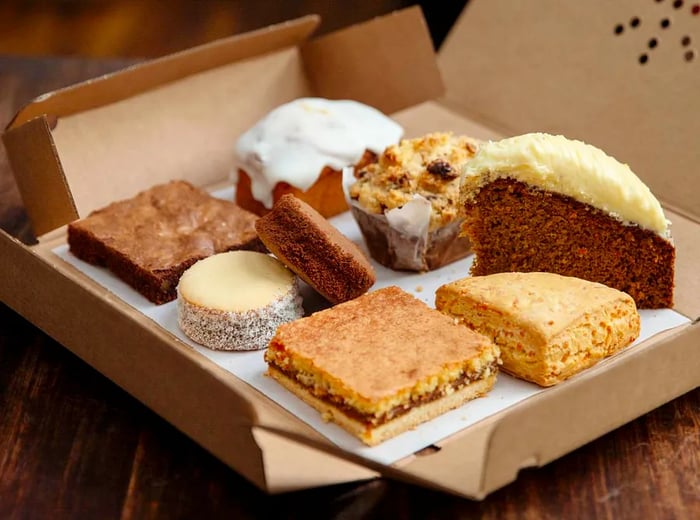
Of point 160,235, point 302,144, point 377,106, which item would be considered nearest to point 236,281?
point 160,235

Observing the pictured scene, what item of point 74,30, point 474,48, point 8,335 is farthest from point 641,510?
point 74,30

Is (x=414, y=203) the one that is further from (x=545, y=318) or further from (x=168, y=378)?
(x=168, y=378)

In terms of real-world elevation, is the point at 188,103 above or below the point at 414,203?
above

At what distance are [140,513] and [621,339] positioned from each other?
44.6 inches

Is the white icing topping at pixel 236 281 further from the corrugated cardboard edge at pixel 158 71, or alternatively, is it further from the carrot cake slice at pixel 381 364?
the corrugated cardboard edge at pixel 158 71

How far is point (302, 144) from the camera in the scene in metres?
3.29

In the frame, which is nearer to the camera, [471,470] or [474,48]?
[471,470]

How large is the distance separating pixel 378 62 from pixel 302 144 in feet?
2.06

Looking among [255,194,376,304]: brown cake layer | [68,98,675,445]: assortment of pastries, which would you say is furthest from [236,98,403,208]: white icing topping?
[255,194,376,304]: brown cake layer

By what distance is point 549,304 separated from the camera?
2.51m

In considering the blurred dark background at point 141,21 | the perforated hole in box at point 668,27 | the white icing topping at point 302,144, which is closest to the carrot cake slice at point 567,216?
the white icing topping at point 302,144

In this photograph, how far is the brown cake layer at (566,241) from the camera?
2.71 metres

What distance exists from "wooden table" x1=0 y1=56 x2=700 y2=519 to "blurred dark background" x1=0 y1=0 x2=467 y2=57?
3.70m

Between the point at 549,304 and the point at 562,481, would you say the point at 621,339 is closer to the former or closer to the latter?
the point at 549,304
